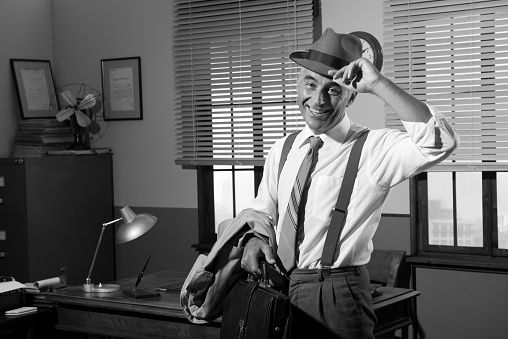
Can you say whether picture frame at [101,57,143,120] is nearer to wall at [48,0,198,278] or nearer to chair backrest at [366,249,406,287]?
wall at [48,0,198,278]

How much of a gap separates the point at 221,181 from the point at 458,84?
1.96 meters

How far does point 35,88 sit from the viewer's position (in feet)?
21.0

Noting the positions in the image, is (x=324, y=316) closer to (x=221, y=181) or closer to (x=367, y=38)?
(x=367, y=38)

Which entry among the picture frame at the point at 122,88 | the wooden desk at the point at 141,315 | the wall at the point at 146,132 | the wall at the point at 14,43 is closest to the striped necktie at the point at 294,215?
the wooden desk at the point at 141,315

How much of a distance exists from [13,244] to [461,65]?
3362mm

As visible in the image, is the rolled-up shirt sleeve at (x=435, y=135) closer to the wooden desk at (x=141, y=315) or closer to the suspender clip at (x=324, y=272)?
the suspender clip at (x=324, y=272)

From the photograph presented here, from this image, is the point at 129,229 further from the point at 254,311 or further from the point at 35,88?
the point at 35,88

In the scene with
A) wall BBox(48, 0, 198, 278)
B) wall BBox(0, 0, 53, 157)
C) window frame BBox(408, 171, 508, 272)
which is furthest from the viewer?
wall BBox(0, 0, 53, 157)

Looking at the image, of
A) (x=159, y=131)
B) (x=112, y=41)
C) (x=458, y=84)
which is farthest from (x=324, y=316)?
(x=112, y=41)

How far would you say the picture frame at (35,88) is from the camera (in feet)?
20.7

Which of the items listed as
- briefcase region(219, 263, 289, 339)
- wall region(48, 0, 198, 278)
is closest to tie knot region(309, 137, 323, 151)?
briefcase region(219, 263, 289, 339)

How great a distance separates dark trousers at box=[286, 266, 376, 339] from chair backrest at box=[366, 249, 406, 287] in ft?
7.61

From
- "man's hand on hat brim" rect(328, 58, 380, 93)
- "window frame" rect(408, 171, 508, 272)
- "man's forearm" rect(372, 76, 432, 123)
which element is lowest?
"window frame" rect(408, 171, 508, 272)

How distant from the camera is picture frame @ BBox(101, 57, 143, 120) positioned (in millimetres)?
6211
